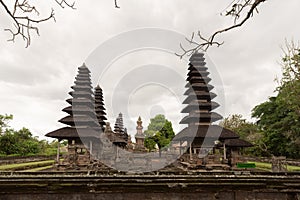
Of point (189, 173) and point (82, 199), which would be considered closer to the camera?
point (82, 199)

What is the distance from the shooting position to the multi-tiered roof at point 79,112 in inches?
655

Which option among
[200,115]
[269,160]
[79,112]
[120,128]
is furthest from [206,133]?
[120,128]

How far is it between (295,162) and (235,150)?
504 cm

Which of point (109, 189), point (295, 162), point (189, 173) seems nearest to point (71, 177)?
point (109, 189)

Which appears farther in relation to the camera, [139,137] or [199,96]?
[139,137]

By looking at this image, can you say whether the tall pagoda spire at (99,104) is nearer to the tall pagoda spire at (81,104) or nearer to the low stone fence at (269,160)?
the tall pagoda spire at (81,104)

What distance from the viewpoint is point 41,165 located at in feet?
66.9

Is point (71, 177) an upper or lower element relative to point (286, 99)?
lower

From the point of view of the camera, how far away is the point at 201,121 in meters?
16.2

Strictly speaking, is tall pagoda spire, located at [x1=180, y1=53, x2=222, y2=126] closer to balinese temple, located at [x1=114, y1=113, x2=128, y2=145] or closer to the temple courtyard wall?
the temple courtyard wall

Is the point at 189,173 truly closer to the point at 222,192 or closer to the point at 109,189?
the point at 222,192

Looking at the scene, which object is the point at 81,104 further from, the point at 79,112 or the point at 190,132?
the point at 190,132

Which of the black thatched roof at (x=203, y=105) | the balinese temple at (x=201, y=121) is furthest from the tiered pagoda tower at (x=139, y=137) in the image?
the black thatched roof at (x=203, y=105)

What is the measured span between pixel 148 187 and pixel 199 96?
13281 mm
